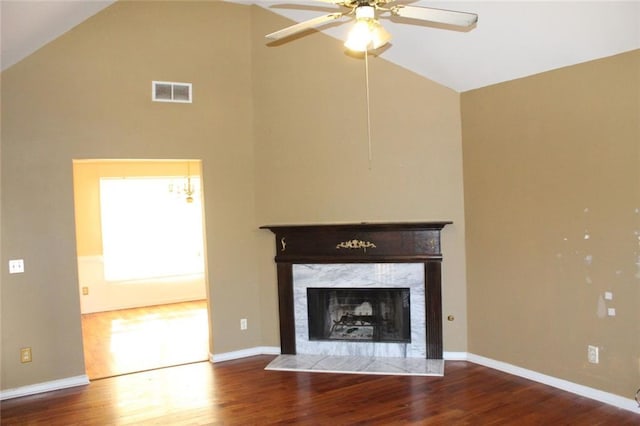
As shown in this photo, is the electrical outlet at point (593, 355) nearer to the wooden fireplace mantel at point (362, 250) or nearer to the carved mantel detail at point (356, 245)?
the wooden fireplace mantel at point (362, 250)

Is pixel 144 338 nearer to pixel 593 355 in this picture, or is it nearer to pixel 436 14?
pixel 593 355

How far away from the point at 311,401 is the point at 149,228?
505 cm

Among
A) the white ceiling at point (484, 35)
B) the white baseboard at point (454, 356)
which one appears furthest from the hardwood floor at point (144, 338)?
the white ceiling at point (484, 35)

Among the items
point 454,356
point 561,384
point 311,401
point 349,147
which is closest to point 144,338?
point 311,401

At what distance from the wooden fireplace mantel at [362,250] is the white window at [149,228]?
2835 millimetres

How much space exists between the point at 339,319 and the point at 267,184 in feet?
5.19

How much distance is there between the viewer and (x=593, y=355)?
357cm

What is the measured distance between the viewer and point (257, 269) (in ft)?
16.1

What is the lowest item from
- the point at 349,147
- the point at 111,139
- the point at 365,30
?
the point at 349,147

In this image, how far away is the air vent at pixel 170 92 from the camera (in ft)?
14.6

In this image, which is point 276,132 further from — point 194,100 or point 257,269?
point 257,269

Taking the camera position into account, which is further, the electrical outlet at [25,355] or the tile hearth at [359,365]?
the tile hearth at [359,365]

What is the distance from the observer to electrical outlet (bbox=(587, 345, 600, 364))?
354 cm

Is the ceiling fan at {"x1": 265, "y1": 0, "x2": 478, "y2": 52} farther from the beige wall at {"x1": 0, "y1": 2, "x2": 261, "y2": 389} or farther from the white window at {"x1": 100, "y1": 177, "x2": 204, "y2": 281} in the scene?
the white window at {"x1": 100, "y1": 177, "x2": 204, "y2": 281}
